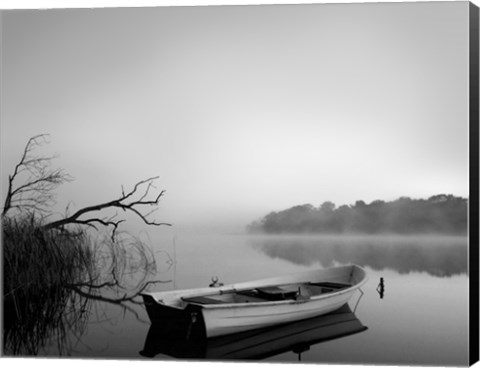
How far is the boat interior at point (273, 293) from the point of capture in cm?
676

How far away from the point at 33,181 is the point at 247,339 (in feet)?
6.35

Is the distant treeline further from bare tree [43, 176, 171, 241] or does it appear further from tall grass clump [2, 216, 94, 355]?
tall grass clump [2, 216, 94, 355]

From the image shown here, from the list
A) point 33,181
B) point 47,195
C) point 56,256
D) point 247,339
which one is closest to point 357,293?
point 247,339

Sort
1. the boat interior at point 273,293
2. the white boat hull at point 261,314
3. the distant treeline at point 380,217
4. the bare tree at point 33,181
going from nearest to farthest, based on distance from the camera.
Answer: the distant treeline at point 380,217
the white boat hull at point 261,314
the boat interior at point 273,293
the bare tree at point 33,181

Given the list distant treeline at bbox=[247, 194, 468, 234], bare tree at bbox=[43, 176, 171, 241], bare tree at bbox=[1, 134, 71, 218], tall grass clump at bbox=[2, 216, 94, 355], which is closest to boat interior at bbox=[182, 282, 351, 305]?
distant treeline at bbox=[247, 194, 468, 234]

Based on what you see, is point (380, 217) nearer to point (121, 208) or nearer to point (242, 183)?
point (242, 183)

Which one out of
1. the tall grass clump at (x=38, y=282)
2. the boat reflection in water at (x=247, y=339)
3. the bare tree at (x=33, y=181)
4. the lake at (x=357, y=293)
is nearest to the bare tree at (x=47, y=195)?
the bare tree at (x=33, y=181)

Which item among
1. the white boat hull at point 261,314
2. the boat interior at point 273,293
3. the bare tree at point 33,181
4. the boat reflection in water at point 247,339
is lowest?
the boat reflection in water at point 247,339

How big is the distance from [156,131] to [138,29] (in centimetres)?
76

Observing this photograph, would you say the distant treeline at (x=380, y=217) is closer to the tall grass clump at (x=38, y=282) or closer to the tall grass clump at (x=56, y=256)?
the tall grass clump at (x=56, y=256)

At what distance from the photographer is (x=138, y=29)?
22.6ft

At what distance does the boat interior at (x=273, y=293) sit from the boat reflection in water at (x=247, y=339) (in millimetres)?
199

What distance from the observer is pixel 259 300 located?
682cm

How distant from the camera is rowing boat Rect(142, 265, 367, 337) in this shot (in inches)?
256
